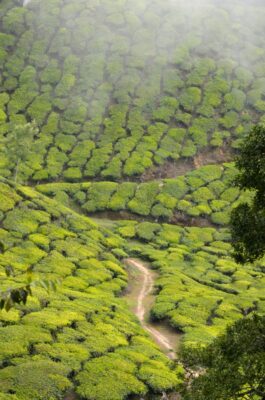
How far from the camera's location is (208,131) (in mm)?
79375

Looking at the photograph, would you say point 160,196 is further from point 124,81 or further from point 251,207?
point 251,207

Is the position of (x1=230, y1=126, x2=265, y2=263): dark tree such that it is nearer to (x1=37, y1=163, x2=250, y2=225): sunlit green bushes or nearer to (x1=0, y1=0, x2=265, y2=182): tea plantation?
(x1=37, y1=163, x2=250, y2=225): sunlit green bushes

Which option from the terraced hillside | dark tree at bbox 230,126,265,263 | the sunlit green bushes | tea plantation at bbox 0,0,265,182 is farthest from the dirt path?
tea plantation at bbox 0,0,265,182

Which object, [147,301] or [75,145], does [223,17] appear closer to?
[75,145]

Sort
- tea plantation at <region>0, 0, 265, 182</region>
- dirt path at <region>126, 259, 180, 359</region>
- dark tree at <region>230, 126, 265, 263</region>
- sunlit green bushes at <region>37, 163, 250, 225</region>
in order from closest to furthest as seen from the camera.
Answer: dark tree at <region>230, 126, 265, 263</region> → dirt path at <region>126, 259, 180, 359</region> → sunlit green bushes at <region>37, 163, 250, 225</region> → tea plantation at <region>0, 0, 265, 182</region>

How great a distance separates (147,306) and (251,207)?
1020 inches

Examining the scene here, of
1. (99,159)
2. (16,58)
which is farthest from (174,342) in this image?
(16,58)

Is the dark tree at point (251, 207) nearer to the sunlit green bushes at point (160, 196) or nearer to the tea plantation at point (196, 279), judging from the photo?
the tea plantation at point (196, 279)

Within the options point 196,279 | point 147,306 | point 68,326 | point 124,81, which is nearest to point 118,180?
point 124,81

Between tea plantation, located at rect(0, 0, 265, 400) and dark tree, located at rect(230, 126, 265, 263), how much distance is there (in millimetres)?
1013

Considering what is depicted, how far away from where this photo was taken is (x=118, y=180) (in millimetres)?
70062

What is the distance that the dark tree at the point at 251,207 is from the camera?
53.3 ft

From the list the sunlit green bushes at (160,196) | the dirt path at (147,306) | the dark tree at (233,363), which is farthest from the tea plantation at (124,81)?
the dark tree at (233,363)

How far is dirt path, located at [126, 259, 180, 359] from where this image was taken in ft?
117
